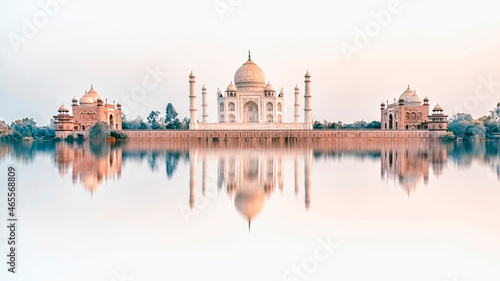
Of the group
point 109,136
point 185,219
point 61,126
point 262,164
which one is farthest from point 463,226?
point 61,126

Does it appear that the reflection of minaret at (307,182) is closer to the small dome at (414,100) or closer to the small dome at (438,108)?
the small dome at (438,108)

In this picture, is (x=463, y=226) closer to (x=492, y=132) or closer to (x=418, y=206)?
(x=418, y=206)

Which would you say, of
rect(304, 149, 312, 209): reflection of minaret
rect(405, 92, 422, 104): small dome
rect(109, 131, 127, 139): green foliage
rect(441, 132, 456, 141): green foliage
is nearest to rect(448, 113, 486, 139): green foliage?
rect(441, 132, 456, 141): green foliage

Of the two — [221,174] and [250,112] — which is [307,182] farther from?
[250,112]

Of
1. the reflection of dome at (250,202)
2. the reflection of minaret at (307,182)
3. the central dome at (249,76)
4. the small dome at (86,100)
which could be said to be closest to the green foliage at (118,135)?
the small dome at (86,100)

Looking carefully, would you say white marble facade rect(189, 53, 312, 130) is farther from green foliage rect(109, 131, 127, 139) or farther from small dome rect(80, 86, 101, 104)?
small dome rect(80, 86, 101, 104)

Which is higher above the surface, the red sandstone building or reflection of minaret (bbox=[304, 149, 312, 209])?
the red sandstone building

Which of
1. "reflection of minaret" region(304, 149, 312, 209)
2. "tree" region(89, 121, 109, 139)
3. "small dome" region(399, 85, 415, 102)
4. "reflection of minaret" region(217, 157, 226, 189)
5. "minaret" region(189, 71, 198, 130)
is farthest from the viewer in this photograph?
"small dome" region(399, 85, 415, 102)
